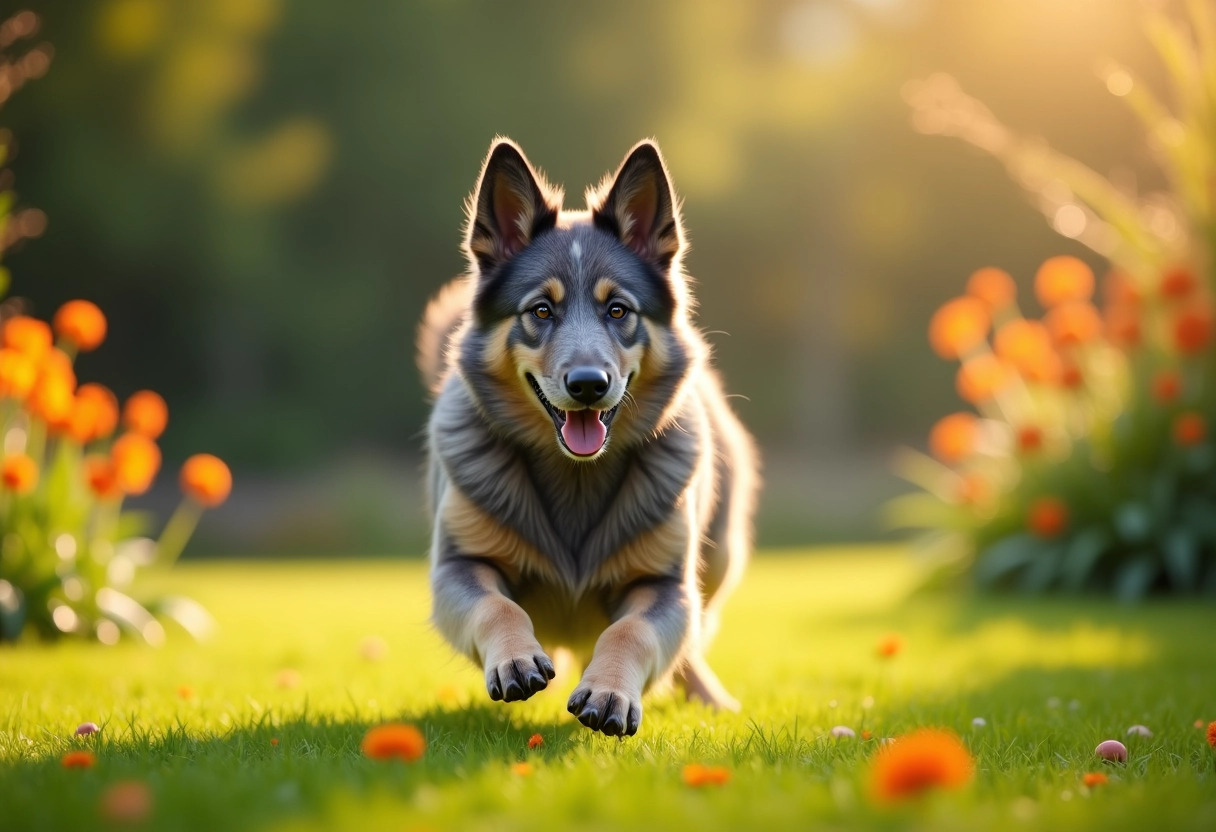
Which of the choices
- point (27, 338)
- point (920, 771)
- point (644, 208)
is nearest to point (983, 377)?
point (644, 208)

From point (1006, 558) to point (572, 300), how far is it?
5.49m

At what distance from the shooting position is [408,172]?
725 inches

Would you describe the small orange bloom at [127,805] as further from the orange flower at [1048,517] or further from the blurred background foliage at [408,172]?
the blurred background foliage at [408,172]

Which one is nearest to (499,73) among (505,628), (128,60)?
(128,60)

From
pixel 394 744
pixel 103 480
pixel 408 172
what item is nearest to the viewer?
pixel 394 744

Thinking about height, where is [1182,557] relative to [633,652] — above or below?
below

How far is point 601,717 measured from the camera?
2.95 meters

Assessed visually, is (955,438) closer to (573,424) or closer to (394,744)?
(573,424)

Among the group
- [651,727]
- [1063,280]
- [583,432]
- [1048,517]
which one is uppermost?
[1063,280]

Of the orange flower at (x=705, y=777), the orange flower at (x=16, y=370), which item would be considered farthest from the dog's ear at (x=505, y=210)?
the orange flower at (x=16, y=370)

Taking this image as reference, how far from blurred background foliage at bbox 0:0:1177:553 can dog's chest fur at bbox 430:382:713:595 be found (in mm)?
11538

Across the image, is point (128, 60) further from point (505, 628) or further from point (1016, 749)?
point (1016, 749)

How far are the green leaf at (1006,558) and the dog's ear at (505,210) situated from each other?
542cm

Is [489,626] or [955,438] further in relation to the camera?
[955,438]
